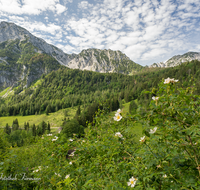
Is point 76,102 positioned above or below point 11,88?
below

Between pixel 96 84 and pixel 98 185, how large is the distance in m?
199

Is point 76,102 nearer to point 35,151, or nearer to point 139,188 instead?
point 35,151

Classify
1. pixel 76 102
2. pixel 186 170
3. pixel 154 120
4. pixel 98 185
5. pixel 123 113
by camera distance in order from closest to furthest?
pixel 154 120 < pixel 186 170 < pixel 123 113 < pixel 98 185 < pixel 76 102

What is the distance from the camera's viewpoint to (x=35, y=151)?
36.2 ft

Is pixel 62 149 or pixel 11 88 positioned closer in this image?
pixel 62 149

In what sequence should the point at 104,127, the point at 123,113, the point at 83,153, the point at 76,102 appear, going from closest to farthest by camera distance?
the point at 123,113 → the point at 83,153 → the point at 104,127 → the point at 76,102

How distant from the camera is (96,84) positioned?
7859 inches

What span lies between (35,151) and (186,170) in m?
13.1

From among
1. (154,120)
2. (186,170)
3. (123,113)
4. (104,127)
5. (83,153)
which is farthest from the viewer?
(104,127)

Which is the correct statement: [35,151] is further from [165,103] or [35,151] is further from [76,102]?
[76,102]

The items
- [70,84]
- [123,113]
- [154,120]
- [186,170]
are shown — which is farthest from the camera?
[70,84]

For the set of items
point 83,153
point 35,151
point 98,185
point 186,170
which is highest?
point 186,170

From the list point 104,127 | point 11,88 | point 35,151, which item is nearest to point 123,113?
point 104,127

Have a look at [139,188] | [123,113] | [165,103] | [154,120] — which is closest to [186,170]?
[139,188]
